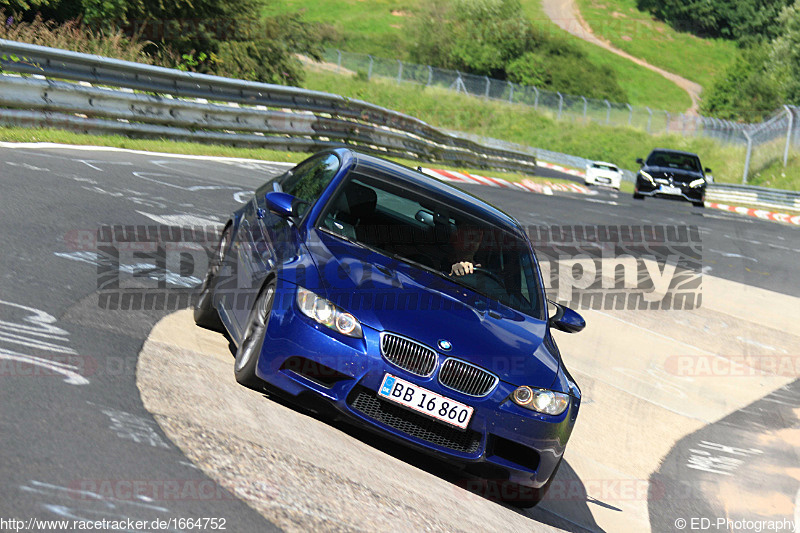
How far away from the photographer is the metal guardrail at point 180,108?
47.0 ft

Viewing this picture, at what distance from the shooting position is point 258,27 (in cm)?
2692

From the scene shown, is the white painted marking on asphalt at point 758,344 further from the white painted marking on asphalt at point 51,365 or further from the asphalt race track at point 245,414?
the white painted marking on asphalt at point 51,365

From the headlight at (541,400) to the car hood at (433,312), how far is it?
51 millimetres

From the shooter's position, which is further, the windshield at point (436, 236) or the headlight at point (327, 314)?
the windshield at point (436, 236)

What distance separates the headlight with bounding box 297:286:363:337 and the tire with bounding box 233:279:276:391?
0.71 feet

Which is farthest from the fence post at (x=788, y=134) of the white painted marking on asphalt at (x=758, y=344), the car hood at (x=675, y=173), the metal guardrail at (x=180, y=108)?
the white painted marking on asphalt at (x=758, y=344)

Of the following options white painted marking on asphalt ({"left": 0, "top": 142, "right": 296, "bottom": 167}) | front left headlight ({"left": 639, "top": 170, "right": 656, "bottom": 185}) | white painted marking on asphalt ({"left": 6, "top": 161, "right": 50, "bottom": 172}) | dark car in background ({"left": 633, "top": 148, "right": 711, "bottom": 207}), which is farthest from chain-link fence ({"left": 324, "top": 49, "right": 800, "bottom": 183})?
white painted marking on asphalt ({"left": 6, "top": 161, "right": 50, "bottom": 172})

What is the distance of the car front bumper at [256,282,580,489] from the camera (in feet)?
17.2

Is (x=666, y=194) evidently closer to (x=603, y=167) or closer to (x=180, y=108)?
(x=603, y=167)

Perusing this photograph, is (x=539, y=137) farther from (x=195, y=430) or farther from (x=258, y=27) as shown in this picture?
(x=195, y=430)

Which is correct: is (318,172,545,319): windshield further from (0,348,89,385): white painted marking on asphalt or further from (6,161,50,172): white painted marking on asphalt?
(6,161,50,172): white painted marking on asphalt

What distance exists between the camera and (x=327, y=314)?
17.6 feet

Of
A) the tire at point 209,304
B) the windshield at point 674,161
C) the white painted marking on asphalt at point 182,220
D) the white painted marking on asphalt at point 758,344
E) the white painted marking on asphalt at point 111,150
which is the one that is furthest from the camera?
the windshield at point 674,161

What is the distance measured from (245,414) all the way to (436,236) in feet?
7.36
